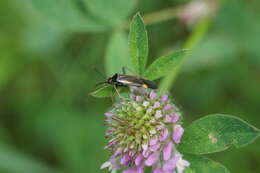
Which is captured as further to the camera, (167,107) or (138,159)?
(167,107)

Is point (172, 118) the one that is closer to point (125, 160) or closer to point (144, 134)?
point (144, 134)

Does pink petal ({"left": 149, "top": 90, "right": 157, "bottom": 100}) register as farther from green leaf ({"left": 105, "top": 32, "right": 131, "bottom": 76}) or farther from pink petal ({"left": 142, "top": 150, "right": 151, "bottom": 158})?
green leaf ({"left": 105, "top": 32, "right": 131, "bottom": 76})

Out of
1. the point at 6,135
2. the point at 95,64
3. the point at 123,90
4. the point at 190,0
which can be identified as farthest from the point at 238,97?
the point at 6,135

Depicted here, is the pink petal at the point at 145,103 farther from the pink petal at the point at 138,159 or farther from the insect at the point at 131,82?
Result: the pink petal at the point at 138,159

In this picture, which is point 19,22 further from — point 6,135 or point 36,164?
point 36,164

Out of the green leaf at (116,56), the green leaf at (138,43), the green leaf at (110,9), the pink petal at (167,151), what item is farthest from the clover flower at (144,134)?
the green leaf at (110,9)

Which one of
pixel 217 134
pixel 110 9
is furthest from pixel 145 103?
pixel 110 9
